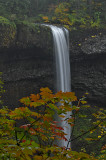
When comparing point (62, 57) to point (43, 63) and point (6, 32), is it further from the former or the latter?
point (6, 32)

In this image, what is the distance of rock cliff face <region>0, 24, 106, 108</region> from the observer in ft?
50.2

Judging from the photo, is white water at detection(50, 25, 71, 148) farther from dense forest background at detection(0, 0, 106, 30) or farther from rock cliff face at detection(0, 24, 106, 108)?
dense forest background at detection(0, 0, 106, 30)

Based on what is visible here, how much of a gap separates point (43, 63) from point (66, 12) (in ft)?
26.7

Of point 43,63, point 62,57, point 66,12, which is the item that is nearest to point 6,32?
point 43,63

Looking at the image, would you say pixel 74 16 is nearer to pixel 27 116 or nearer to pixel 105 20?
pixel 105 20

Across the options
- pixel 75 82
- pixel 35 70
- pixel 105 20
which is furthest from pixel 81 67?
pixel 105 20

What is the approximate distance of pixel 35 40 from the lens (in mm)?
15578

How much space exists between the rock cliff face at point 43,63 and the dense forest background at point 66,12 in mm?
1930

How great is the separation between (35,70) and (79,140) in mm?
7804

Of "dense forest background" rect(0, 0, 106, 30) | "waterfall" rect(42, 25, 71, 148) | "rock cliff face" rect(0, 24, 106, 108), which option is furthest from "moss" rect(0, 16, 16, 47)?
"waterfall" rect(42, 25, 71, 148)

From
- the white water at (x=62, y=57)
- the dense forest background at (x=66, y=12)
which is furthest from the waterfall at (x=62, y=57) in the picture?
the dense forest background at (x=66, y=12)

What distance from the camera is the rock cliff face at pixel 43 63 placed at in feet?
50.2

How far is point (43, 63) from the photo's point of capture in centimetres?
1769

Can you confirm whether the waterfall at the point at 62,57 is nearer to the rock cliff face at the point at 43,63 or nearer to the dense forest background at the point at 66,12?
the rock cliff face at the point at 43,63
